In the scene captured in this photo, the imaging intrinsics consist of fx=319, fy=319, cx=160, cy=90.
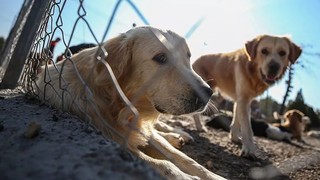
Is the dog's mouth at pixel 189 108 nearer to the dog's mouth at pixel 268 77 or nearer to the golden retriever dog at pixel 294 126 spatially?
the dog's mouth at pixel 268 77

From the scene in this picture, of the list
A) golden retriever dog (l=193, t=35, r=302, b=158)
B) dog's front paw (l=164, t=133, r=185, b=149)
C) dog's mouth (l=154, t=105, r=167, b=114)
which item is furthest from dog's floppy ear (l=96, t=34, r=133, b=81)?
golden retriever dog (l=193, t=35, r=302, b=158)

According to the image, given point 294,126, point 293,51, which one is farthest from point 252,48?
point 294,126

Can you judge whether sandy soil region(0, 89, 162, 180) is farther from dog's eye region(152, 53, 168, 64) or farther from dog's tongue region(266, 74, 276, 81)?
dog's tongue region(266, 74, 276, 81)

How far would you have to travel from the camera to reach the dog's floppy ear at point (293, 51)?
5676 millimetres

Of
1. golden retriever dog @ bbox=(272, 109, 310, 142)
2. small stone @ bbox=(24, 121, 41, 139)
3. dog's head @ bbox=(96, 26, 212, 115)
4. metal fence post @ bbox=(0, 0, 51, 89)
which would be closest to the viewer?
small stone @ bbox=(24, 121, 41, 139)

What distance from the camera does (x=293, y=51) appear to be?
5676 millimetres

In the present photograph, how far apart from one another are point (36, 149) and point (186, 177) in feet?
3.25

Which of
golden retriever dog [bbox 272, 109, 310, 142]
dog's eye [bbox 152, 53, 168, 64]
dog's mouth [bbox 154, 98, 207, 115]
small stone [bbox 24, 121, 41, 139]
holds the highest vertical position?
dog's eye [bbox 152, 53, 168, 64]

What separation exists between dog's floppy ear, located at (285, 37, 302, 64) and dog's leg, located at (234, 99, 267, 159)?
4.04 feet

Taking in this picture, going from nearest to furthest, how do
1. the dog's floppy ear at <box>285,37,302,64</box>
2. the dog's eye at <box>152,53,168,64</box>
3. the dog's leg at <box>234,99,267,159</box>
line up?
the dog's eye at <box>152,53,168,64</box> → the dog's leg at <box>234,99,267,159</box> → the dog's floppy ear at <box>285,37,302,64</box>

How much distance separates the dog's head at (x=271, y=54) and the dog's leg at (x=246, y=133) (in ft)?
1.90

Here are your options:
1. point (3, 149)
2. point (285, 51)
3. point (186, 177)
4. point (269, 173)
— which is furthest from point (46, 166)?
point (285, 51)

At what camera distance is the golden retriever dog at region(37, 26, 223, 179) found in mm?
2402

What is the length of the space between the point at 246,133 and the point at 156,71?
8.12 ft
